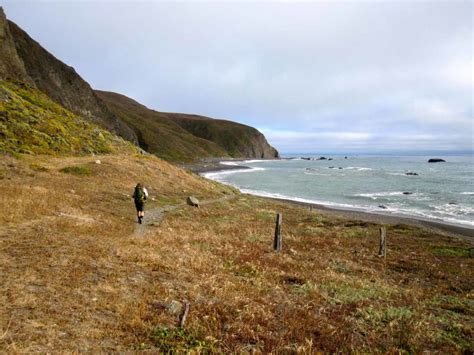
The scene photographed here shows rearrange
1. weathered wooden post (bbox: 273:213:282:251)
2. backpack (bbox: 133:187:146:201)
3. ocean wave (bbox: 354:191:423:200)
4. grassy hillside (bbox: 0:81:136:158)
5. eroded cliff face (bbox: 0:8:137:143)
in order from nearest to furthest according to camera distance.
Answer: weathered wooden post (bbox: 273:213:282:251) → backpack (bbox: 133:187:146:201) → grassy hillside (bbox: 0:81:136:158) → ocean wave (bbox: 354:191:423:200) → eroded cliff face (bbox: 0:8:137:143)

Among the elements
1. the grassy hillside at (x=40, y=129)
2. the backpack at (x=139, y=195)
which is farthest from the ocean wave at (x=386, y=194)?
the backpack at (x=139, y=195)

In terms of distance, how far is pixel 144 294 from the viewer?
9.05 metres

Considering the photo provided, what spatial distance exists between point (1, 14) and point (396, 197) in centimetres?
8265

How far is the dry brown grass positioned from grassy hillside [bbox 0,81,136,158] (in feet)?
53.0

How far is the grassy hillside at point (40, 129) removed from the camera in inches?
1414

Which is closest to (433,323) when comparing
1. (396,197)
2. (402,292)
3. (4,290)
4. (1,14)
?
(402,292)

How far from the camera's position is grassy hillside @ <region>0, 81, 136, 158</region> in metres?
35.9

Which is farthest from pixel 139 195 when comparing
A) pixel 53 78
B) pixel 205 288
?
pixel 53 78

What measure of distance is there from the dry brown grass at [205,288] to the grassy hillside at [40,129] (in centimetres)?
1616

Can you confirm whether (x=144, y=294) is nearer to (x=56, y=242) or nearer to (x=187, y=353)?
(x=187, y=353)

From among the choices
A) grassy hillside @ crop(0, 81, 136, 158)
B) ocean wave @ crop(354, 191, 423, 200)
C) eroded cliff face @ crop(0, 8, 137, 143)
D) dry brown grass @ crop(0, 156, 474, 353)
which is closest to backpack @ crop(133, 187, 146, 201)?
dry brown grass @ crop(0, 156, 474, 353)

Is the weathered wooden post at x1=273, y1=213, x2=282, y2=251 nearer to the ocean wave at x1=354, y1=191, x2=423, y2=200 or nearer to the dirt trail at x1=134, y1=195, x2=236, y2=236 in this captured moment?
the dirt trail at x1=134, y1=195, x2=236, y2=236

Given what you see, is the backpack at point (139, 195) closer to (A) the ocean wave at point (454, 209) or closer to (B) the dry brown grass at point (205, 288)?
(B) the dry brown grass at point (205, 288)

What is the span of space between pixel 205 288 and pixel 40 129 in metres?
39.8
